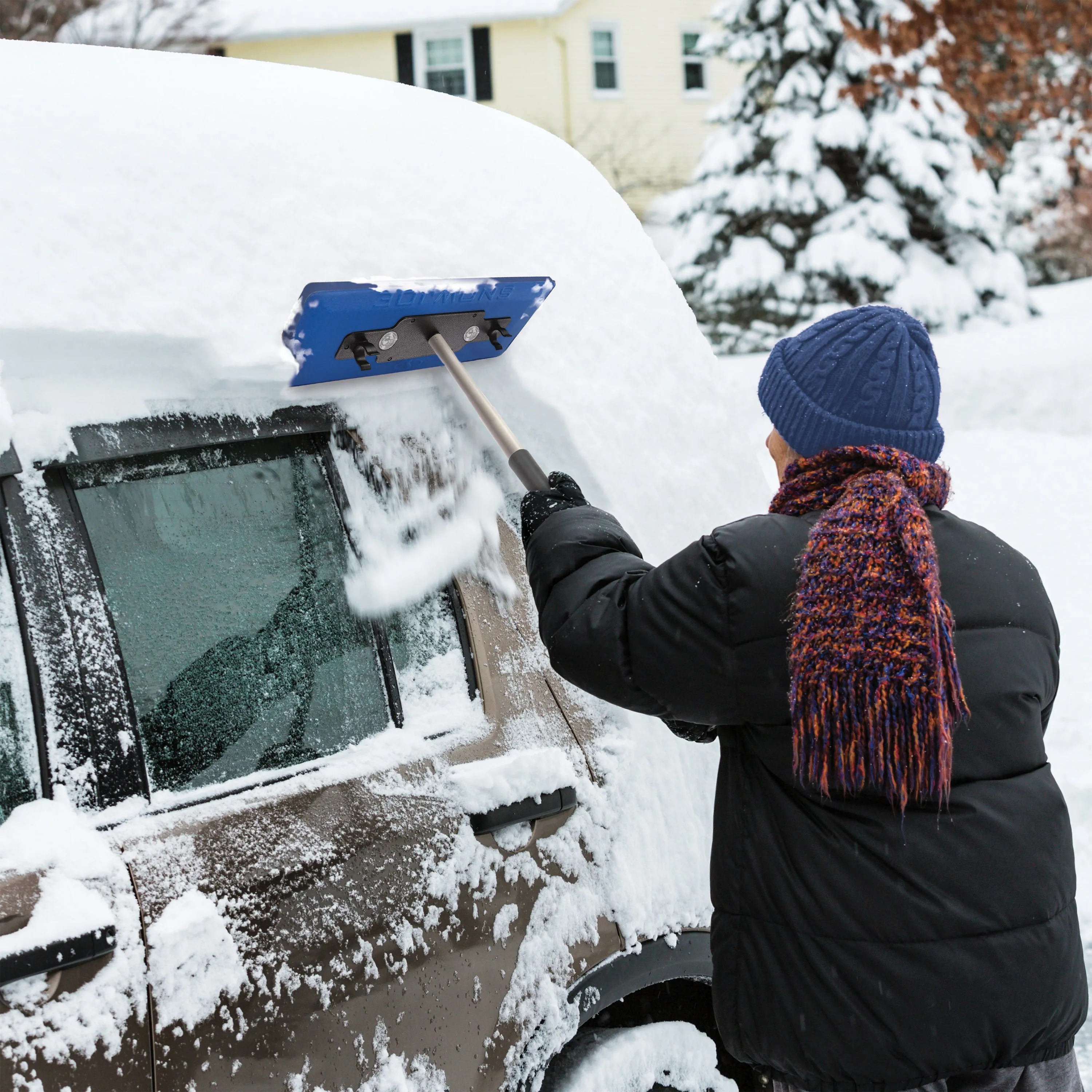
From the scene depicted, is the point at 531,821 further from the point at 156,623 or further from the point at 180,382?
the point at 180,382

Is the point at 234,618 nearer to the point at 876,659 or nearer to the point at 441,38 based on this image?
the point at 876,659

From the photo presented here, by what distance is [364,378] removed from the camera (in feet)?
6.35

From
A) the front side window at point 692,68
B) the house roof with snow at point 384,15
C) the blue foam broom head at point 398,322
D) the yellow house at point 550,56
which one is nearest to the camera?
the blue foam broom head at point 398,322

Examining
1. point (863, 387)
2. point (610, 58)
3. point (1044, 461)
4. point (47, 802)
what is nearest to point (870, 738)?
point (863, 387)

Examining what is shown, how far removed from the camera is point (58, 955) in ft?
4.40

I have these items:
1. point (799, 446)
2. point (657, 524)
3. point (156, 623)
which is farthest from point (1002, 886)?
point (156, 623)

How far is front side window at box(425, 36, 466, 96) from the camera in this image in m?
20.1

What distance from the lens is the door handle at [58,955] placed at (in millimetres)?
1310

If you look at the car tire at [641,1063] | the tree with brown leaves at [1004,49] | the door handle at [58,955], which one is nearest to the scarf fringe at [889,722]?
the car tire at [641,1063]

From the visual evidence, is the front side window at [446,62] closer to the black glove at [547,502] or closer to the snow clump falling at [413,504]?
the snow clump falling at [413,504]

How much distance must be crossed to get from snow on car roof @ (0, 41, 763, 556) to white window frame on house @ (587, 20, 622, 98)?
62.4 feet

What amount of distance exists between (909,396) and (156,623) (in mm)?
1117

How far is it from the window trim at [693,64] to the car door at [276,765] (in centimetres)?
2069

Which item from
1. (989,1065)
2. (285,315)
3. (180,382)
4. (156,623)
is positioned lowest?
(989,1065)
